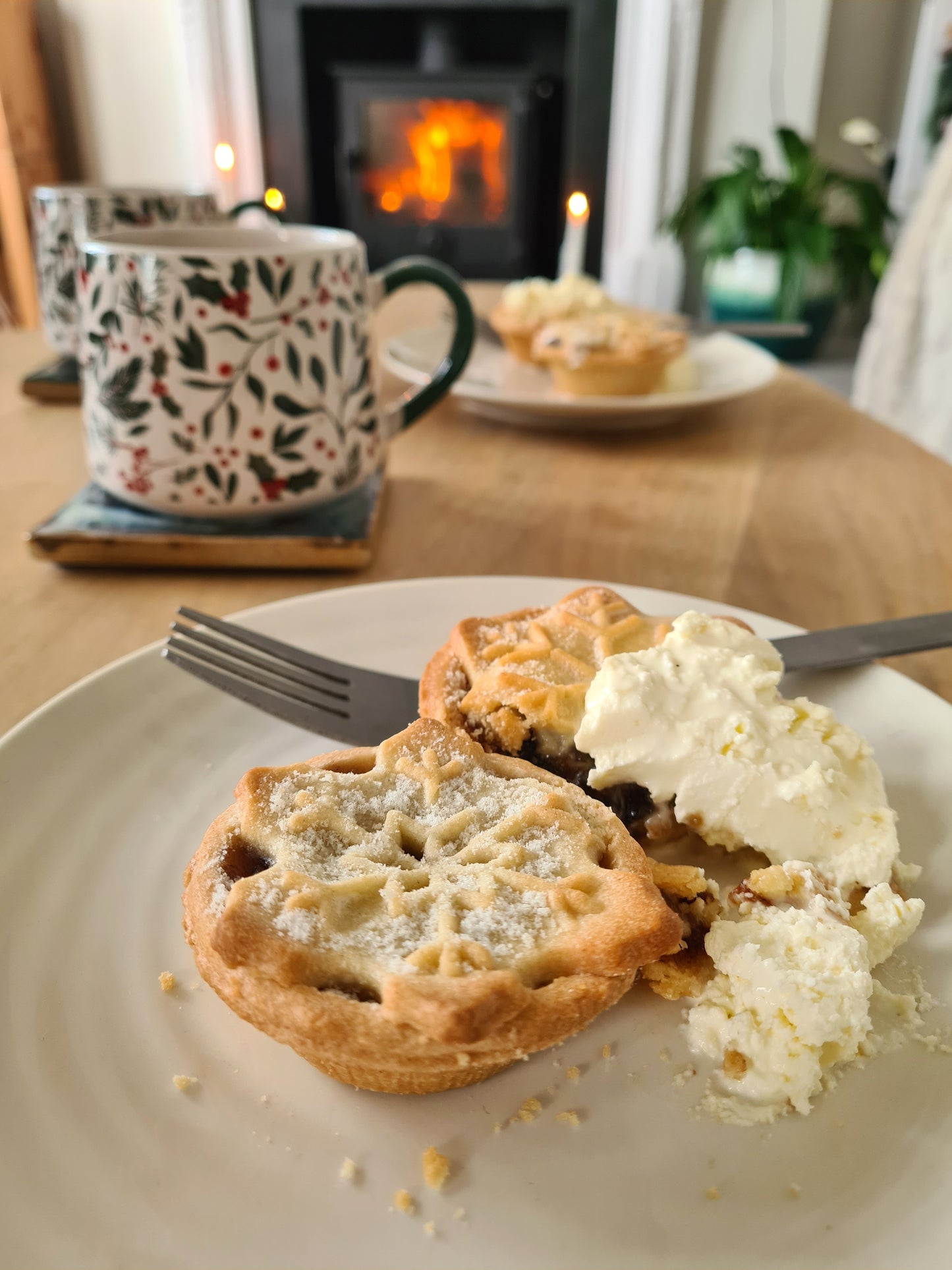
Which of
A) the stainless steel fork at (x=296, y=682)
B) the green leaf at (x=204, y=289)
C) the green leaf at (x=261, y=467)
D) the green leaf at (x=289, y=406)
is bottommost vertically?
the stainless steel fork at (x=296, y=682)

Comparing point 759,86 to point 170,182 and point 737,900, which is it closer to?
point 170,182

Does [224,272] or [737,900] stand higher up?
[224,272]

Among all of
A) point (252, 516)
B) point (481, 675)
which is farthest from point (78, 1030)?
point (252, 516)

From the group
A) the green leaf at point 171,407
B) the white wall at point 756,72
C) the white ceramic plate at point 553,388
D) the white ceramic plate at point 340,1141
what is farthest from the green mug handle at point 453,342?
the white wall at point 756,72

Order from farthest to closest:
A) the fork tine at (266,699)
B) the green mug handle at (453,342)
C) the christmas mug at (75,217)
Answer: the christmas mug at (75,217) < the green mug handle at (453,342) < the fork tine at (266,699)

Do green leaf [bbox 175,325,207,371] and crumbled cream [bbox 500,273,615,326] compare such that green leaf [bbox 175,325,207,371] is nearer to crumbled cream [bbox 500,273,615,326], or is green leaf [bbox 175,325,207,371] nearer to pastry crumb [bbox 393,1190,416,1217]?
pastry crumb [bbox 393,1190,416,1217]

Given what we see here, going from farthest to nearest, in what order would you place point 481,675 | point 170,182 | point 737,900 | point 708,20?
point 170,182, point 708,20, point 481,675, point 737,900

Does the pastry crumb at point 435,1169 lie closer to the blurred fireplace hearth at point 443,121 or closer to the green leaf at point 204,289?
the green leaf at point 204,289
